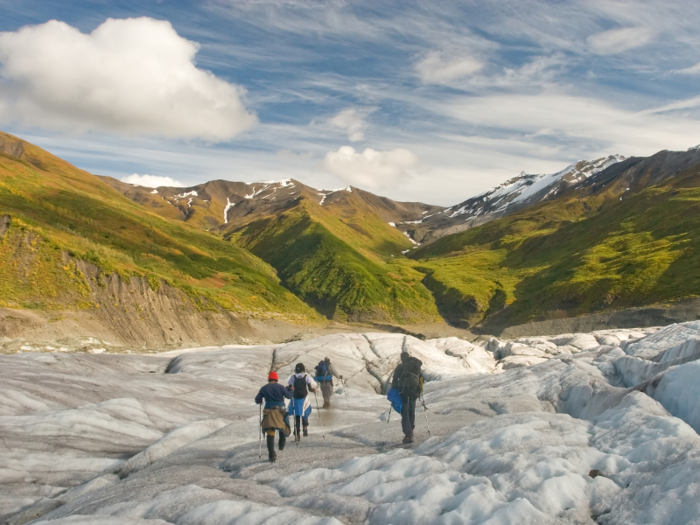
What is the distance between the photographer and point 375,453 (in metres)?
16.8

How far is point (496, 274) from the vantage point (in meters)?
157

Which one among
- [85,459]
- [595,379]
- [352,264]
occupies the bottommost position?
[85,459]

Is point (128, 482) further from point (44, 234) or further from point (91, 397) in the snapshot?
point (44, 234)

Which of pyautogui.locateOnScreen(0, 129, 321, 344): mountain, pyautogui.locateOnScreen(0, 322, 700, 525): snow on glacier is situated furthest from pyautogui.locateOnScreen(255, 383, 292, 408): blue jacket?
pyautogui.locateOnScreen(0, 129, 321, 344): mountain

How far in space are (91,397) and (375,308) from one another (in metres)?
104

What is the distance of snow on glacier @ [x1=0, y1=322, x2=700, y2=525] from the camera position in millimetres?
11367

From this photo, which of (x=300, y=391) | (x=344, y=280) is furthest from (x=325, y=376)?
(x=344, y=280)

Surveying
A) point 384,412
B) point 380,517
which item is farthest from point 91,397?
point 380,517

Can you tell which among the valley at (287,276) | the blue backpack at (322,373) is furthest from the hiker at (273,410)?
the valley at (287,276)

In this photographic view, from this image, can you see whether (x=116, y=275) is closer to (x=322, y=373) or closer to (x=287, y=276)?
(x=322, y=373)

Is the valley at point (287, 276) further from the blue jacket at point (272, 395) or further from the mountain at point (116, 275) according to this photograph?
the blue jacket at point (272, 395)

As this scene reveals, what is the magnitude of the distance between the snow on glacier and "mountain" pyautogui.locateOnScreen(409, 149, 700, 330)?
7902cm

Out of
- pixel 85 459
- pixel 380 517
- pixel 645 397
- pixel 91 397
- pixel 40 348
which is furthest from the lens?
pixel 40 348

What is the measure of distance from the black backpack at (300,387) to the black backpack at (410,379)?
4.63 meters
